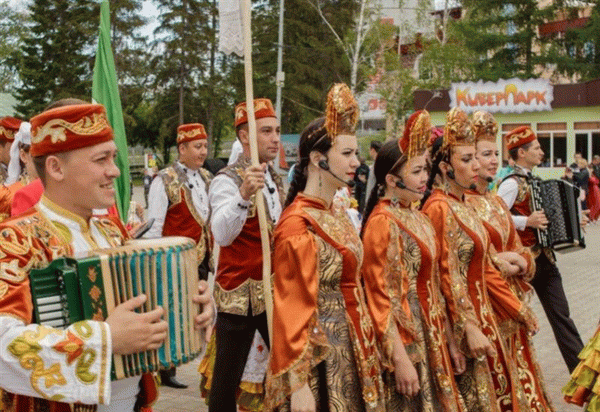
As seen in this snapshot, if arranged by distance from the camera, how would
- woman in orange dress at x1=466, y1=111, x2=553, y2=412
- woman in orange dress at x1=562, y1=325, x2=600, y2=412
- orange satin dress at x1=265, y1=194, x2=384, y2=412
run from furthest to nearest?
1. woman in orange dress at x1=466, y1=111, x2=553, y2=412
2. woman in orange dress at x1=562, y1=325, x2=600, y2=412
3. orange satin dress at x1=265, y1=194, x2=384, y2=412

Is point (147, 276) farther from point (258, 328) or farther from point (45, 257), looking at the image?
point (258, 328)

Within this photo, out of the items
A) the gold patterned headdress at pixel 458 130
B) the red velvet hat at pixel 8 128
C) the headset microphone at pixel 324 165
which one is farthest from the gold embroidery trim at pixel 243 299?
the red velvet hat at pixel 8 128

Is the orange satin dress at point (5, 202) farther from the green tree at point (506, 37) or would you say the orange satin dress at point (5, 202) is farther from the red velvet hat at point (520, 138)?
the green tree at point (506, 37)

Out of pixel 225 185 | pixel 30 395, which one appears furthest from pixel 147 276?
pixel 225 185

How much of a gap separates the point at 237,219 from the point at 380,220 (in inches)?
34.6

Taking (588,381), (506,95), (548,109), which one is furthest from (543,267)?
(506,95)

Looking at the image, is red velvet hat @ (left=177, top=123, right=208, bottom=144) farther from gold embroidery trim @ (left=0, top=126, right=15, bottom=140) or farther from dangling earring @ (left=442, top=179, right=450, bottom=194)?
dangling earring @ (left=442, top=179, right=450, bottom=194)

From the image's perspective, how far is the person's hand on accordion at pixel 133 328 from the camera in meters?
2.79

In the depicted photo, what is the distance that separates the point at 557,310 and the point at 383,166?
9.77 feet

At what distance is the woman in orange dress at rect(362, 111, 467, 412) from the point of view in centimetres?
480

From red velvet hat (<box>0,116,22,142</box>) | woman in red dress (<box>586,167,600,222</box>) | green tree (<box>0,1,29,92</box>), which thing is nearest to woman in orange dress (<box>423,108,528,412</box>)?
red velvet hat (<box>0,116,22,142</box>)

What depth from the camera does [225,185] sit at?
570 centimetres

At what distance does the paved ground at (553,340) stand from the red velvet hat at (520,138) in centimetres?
206

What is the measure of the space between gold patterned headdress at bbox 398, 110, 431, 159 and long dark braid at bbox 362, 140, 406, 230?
0.05m
